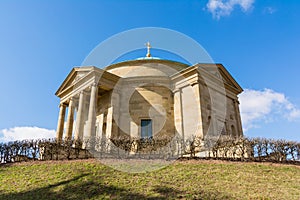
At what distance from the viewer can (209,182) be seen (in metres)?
10.6

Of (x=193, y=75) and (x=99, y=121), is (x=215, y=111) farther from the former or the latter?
(x=99, y=121)

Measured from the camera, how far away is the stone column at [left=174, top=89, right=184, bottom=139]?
2228cm

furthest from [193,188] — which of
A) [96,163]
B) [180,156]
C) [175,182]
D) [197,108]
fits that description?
[197,108]

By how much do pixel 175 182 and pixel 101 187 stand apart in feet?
10.5

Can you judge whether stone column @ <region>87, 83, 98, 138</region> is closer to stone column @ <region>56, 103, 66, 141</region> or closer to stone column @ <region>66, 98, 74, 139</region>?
stone column @ <region>66, 98, 74, 139</region>

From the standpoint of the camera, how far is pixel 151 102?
77.9 ft

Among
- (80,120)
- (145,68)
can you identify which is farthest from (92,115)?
(145,68)

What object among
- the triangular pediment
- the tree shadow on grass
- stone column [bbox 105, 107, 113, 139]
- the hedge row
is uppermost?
the triangular pediment

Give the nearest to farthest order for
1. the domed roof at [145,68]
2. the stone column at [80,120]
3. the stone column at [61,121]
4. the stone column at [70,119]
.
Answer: the stone column at [80,120]
the stone column at [70,119]
the stone column at [61,121]
the domed roof at [145,68]

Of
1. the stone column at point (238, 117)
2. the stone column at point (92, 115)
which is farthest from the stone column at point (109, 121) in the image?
the stone column at point (238, 117)

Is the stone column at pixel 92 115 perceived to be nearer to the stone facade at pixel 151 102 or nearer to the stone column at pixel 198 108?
the stone facade at pixel 151 102

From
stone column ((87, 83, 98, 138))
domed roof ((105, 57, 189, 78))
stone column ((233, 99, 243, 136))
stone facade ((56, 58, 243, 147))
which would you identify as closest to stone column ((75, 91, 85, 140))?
stone facade ((56, 58, 243, 147))

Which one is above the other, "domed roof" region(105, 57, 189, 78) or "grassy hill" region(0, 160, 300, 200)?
"domed roof" region(105, 57, 189, 78)

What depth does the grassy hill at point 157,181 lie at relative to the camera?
31.2 ft
